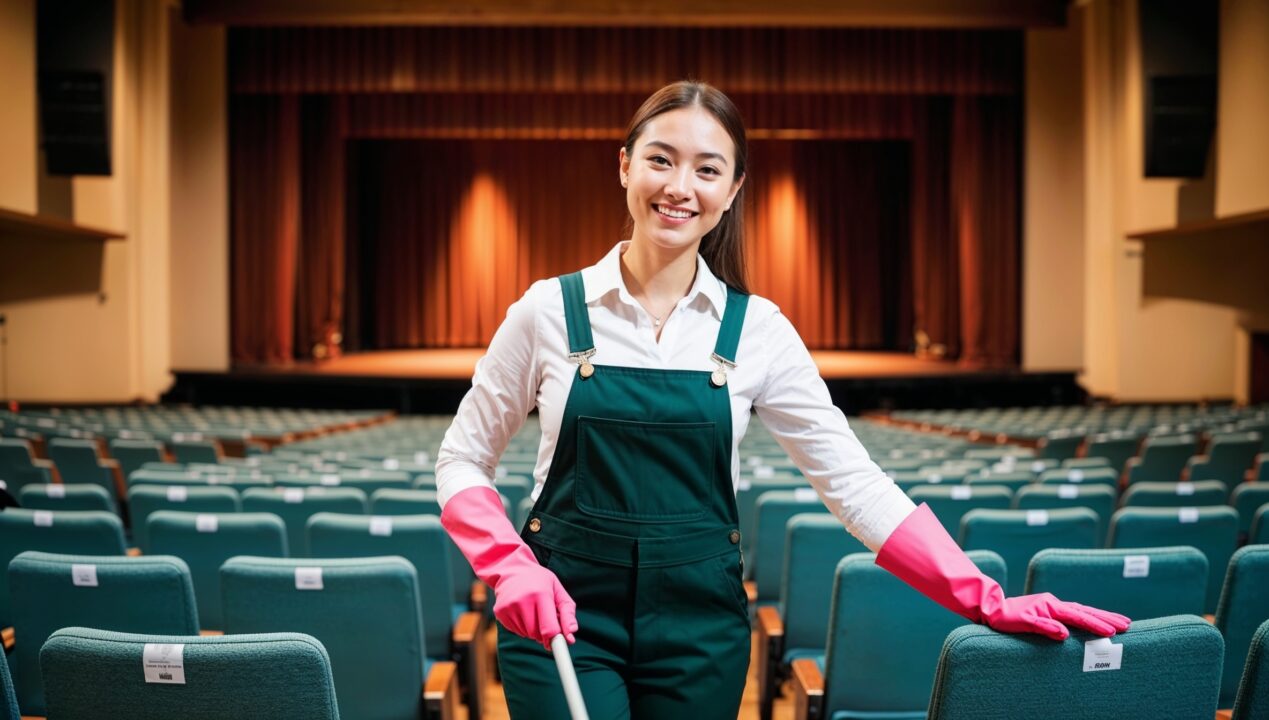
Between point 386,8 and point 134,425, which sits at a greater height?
point 386,8

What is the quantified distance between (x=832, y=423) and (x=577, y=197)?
66.9 ft

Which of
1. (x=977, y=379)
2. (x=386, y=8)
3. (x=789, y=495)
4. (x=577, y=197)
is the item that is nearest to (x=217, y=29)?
(x=386, y=8)

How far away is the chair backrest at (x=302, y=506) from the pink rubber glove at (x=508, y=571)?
2.53m

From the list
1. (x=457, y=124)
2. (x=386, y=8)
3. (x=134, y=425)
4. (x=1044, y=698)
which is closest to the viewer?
(x=1044, y=698)

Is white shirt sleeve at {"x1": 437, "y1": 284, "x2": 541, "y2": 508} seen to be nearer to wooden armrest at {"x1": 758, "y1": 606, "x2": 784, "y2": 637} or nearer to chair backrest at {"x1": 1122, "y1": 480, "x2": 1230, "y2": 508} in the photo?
wooden armrest at {"x1": 758, "y1": 606, "x2": 784, "y2": 637}

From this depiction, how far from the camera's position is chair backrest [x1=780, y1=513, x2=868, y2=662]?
3.06 metres

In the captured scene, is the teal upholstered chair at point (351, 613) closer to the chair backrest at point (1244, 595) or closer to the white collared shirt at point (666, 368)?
the white collared shirt at point (666, 368)

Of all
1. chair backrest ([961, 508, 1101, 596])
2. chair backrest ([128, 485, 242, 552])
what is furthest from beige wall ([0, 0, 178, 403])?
chair backrest ([961, 508, 1101, 596])

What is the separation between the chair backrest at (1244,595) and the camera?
222 centimetres

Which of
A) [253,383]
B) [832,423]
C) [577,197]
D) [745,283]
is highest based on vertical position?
[577,197]

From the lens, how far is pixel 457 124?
17516 millimetres

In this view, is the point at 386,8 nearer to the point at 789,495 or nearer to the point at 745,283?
the point at 789,495

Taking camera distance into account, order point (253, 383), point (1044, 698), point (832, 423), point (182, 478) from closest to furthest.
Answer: point (1044, 698) → point (832, 423) → point (182, 478) → point (253, 383)

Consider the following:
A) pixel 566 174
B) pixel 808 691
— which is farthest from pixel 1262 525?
pixel 566 174
